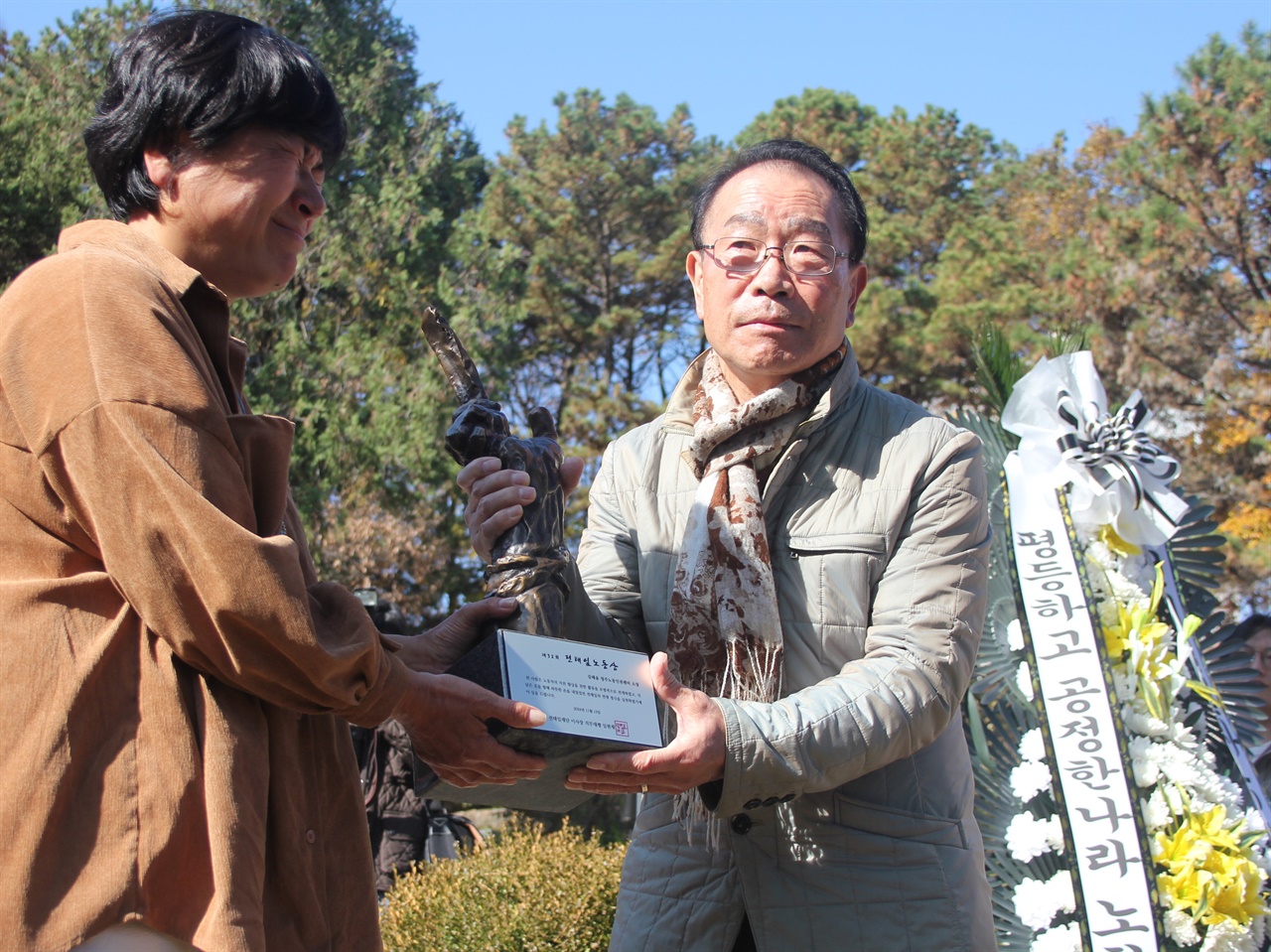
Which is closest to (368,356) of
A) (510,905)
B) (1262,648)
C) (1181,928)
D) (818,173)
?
(510,905)

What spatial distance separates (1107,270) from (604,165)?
10780mm

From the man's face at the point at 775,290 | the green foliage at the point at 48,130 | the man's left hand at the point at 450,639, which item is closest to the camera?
the man's left hand at the point at 450,639

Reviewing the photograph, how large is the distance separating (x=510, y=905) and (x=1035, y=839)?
2386mm

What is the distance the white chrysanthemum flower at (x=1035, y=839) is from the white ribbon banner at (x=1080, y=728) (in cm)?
16

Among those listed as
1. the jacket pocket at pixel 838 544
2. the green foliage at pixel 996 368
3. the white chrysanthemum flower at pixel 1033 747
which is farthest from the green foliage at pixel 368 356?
the jacket pocket at pixel 838 544

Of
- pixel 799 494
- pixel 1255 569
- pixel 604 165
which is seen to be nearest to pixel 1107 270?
pixel 1255 569

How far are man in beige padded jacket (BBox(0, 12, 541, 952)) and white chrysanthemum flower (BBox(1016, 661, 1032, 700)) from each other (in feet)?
11.5

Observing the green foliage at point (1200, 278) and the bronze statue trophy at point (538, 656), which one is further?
the green foliage at point (1200, 278)

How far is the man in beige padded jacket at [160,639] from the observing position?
155 cm

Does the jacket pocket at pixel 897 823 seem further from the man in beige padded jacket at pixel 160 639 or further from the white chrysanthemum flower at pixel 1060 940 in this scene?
the white chrysanthemum flower at pixel 1060 940

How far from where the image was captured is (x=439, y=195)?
2153 centimetres

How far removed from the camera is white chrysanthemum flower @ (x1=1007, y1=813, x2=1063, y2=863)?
4398 millimetres

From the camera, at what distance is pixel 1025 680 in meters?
4.86

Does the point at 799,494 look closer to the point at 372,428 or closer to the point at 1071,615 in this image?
the point at 1071,615
